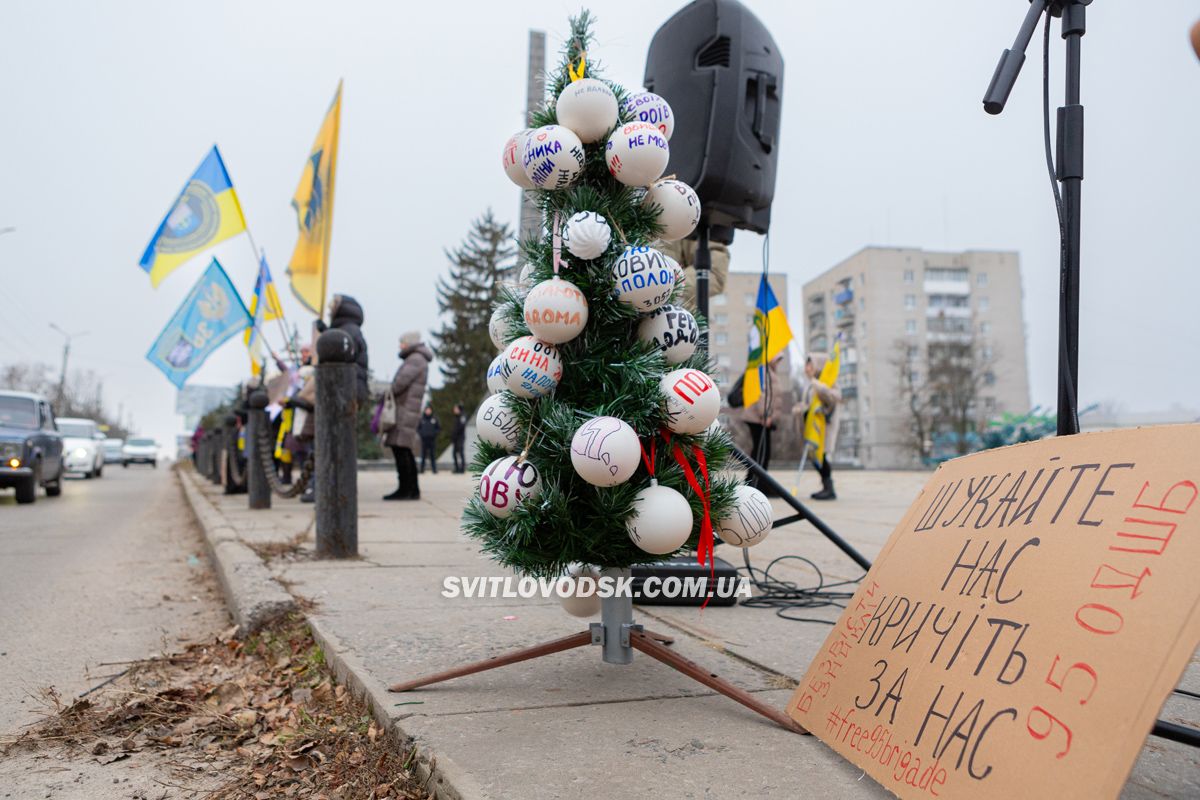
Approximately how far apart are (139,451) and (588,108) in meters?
51.8

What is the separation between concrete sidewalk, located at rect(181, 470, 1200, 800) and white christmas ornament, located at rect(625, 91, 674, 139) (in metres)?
1.57

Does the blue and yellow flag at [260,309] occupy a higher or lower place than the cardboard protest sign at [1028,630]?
higher

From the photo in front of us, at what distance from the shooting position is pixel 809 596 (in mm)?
3658

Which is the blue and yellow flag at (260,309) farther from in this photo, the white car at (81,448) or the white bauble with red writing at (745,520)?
the white car at (81,448)

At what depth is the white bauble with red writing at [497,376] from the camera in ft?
7.27

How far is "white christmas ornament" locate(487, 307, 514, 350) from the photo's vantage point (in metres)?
2.36

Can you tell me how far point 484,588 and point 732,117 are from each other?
95.2 inches

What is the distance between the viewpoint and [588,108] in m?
2.24

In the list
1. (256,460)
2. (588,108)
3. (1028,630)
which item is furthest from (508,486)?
(256,460)

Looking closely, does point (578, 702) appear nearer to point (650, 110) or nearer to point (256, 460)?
point (650, 110)

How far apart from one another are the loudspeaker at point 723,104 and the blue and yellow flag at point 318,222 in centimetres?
281

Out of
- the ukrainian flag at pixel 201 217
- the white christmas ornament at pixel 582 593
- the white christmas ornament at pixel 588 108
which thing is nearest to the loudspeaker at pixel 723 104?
the white christmas ornament at pixel 588 108

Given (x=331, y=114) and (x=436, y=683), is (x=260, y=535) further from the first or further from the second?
(x=436, y=683)

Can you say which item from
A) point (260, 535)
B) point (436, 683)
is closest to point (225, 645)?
point (436, 683)
